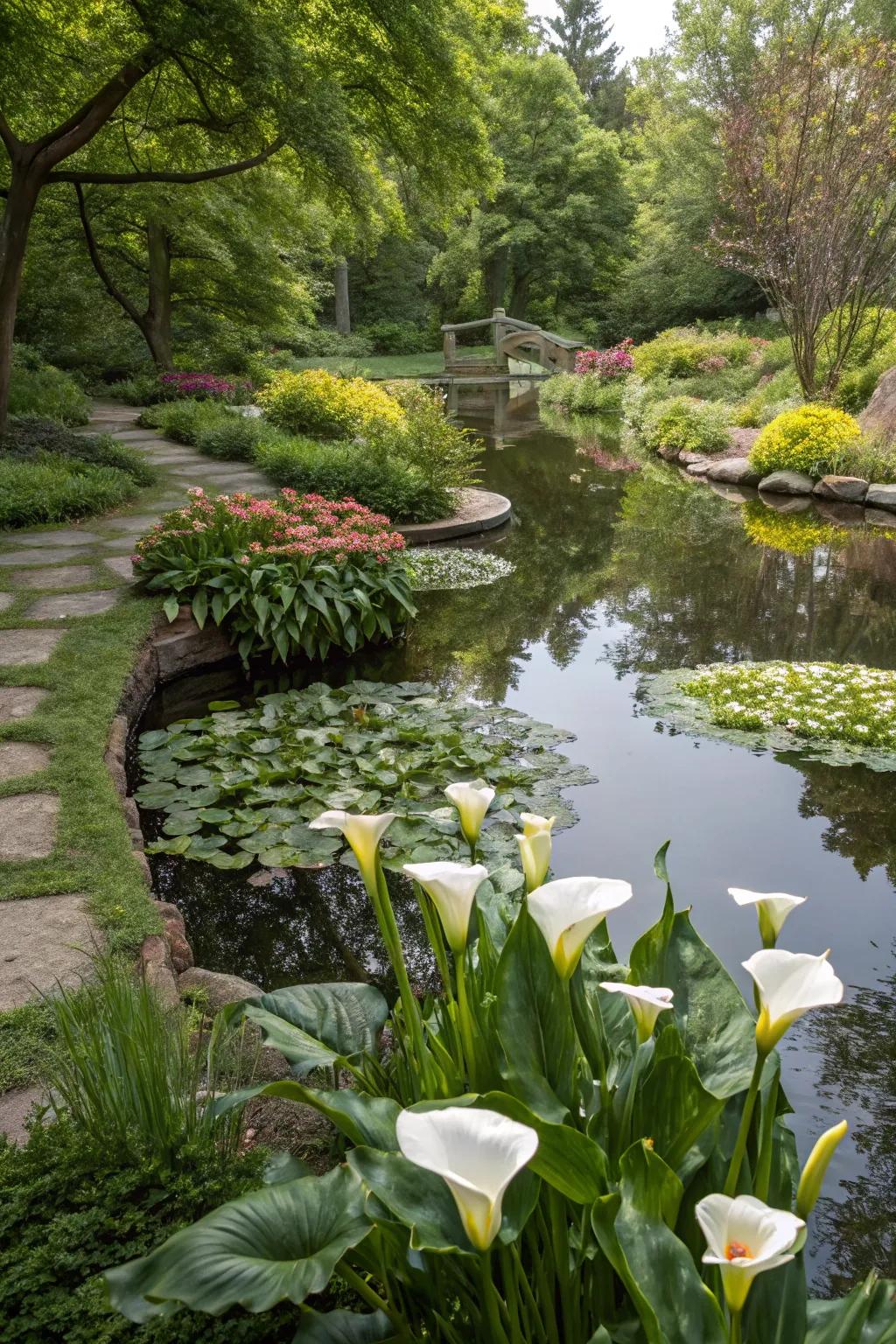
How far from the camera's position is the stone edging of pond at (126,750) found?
2461 mm

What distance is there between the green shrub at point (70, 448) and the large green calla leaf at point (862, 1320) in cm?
891

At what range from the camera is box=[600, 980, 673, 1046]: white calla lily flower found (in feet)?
3.30

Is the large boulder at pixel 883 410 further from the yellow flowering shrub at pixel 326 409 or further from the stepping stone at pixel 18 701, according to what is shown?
the stepping stone at pixel 18 701

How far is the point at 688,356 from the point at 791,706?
53.9 feet

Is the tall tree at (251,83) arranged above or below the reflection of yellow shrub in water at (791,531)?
above

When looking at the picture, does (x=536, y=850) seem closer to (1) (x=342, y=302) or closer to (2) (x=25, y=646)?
(2) (x=25, y=646)

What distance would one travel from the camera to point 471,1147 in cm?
80

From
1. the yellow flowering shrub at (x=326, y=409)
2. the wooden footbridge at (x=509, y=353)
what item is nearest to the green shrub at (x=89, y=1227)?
the yellow flowering shrub at (x=326, y=409)

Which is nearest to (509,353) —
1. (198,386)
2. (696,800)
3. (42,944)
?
(198,386)

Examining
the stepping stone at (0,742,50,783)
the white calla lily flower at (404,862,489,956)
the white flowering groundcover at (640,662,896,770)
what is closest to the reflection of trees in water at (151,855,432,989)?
the stepping stone at (0,742,50,783)

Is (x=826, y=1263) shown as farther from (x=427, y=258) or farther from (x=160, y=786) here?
(x=427, y=258)

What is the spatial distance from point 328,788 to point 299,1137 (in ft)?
7.30

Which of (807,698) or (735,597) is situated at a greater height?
(735,597)

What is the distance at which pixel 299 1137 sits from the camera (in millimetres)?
1835
